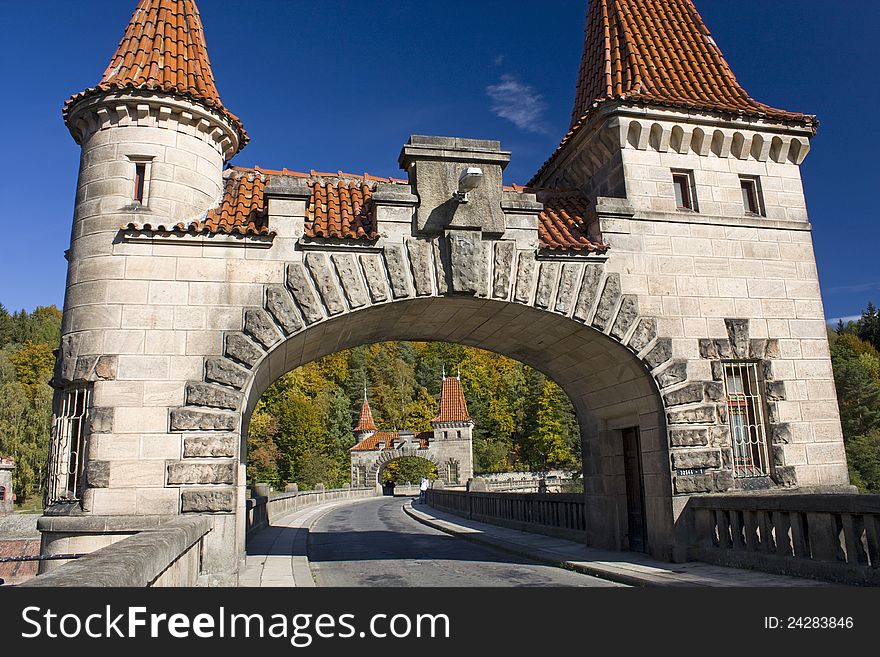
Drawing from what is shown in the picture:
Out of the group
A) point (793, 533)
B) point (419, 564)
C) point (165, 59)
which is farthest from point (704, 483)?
point (165, 59)

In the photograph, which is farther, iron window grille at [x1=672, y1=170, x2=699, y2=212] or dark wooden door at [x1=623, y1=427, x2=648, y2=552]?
dark wooden door at [x1=623, y1=427, x2=648, y2=552]

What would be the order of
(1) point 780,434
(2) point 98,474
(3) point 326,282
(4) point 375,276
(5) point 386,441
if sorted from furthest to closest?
1. (5) point 386,441
2. (1) point 780,434
3. (4) point 375,276
4. (3) point 326,282
5. (2) point 98,474

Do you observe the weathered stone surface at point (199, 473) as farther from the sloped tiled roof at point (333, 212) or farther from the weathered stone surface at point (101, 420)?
the sloped tiled roof at point (333, 212)

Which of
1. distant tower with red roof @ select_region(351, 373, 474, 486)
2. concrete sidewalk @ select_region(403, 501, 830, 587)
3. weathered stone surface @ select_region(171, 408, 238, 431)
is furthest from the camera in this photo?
distant tower with red roof @ select_region(351, 373, 474, 486)

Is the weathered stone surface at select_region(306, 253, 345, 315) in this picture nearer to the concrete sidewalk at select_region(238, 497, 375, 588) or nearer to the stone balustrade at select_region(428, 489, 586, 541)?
the concrete sidewalk at select_region(238, 497, 375, 588)

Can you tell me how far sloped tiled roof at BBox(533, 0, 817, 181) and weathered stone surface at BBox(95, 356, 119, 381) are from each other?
8853 mm

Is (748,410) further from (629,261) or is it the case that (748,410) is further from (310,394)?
(310,394)

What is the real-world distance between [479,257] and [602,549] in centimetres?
622

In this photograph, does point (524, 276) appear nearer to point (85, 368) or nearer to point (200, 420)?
point (200, 420)

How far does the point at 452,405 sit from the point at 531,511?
4773cm

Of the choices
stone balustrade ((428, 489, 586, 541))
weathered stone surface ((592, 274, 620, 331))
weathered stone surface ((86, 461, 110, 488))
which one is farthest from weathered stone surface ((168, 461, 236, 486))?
stone balustrade ((428, 489, 586, 541))

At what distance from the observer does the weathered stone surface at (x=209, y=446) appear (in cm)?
960

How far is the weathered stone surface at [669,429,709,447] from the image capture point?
36.1ft

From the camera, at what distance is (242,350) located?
10.0 metres
